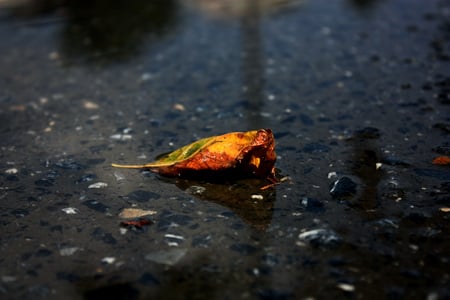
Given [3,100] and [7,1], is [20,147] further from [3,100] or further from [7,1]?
[7,1]

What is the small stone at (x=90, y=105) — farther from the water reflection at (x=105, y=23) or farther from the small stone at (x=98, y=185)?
the small stone at (x=98, y=185)

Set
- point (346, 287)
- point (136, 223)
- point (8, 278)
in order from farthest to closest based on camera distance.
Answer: point (136, 223) < point (8, 278) < point (346, 287)

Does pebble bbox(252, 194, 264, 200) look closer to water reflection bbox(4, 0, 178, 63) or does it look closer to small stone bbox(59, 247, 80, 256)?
small stone bbox(59, 247, 80, 256)

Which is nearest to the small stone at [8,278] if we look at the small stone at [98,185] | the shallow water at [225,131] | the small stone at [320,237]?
the shallow water at [225,131]

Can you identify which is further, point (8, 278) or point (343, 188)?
point (343, 188)

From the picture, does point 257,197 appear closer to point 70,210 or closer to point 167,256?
point 167,256

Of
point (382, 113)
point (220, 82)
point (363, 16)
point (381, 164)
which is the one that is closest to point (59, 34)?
point (220, 82)

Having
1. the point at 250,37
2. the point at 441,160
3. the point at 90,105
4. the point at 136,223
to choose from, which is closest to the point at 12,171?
the point at 136,223
